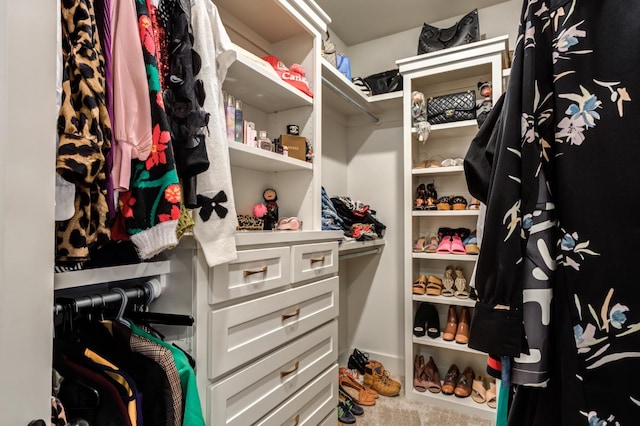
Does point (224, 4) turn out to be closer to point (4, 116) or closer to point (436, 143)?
point (4, 116)

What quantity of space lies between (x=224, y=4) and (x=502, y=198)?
147 centimetres

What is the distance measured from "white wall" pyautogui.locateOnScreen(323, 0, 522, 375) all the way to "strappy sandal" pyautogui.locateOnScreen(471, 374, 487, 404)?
1.84ft

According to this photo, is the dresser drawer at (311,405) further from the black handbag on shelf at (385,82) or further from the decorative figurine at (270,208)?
the black handbag on shelf at (385,82)

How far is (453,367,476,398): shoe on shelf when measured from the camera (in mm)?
2119

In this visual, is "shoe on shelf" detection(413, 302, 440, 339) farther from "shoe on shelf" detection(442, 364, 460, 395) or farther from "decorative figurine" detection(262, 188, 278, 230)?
"decorative figurine" detection(262, 188, 278, 230)

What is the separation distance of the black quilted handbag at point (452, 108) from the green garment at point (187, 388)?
6.72 ft

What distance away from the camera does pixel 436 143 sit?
2502 millimetres

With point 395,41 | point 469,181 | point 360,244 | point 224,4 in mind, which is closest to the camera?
point 469,181

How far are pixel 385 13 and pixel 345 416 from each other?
271 cm

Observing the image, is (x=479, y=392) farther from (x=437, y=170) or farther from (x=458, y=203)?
(x=437, y=170)

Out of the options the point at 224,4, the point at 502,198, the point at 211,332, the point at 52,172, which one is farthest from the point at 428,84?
the point at 52,172

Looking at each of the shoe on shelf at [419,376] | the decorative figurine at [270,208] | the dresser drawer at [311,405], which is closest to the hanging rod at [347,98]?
the decorative figurine at [270,208]

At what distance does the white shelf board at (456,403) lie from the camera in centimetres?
202

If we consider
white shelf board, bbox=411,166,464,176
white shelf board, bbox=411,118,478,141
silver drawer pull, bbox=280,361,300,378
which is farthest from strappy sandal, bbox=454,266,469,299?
silver drawer pull, bbox=280,361,300,378
